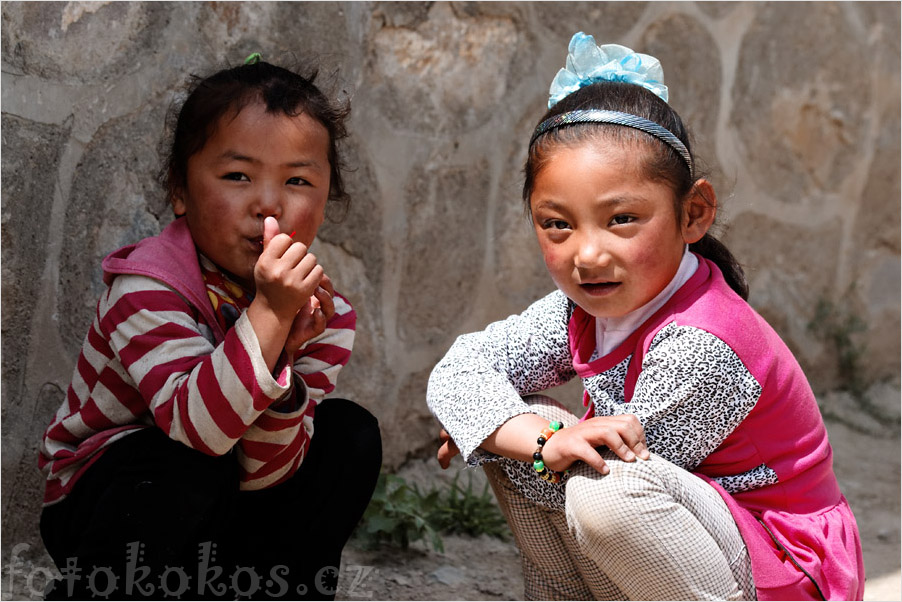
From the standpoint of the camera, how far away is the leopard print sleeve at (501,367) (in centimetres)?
181

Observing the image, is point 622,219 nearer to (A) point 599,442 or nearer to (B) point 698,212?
(B) point 698,212

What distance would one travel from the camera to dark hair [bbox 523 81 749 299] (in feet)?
5.58

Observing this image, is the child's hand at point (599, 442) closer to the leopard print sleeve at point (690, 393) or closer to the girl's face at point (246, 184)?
the leopard print sleeve at point (690, 393)

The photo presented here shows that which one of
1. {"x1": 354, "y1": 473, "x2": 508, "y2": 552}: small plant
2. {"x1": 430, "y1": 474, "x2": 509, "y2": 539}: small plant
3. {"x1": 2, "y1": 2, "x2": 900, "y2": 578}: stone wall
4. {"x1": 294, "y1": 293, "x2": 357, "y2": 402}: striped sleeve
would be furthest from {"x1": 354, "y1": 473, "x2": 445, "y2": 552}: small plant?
{"x1": 294, "y1": 293, "x2": 357, "y2": 402}: striped sleeve

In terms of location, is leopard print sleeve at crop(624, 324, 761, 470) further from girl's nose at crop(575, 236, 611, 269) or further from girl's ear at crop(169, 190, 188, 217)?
girl's ear at crop(169, 190, 188, 217)

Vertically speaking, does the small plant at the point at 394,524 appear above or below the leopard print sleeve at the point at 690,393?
below

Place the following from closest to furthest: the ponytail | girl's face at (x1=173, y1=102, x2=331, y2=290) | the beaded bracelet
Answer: the beaded bracelet < girl's face at (x1=173, y1=102, x2=331, y2=290) < the ponytail

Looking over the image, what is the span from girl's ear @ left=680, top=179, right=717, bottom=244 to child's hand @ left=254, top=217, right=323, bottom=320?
0.64 meters

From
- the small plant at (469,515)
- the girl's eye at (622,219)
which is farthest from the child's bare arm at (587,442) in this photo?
the small plant at (469,515)

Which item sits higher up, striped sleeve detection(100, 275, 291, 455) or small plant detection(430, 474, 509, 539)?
striped sleeve detection(100, 275, 291, 455)

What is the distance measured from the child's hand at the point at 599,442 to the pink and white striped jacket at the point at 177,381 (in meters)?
0.44

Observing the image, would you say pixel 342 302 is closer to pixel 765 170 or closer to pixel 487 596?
pixel 487 596

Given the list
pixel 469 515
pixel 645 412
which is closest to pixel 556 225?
pixel 645 412

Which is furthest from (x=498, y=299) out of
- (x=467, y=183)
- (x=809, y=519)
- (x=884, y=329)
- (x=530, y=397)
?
(x=884, y=329)
